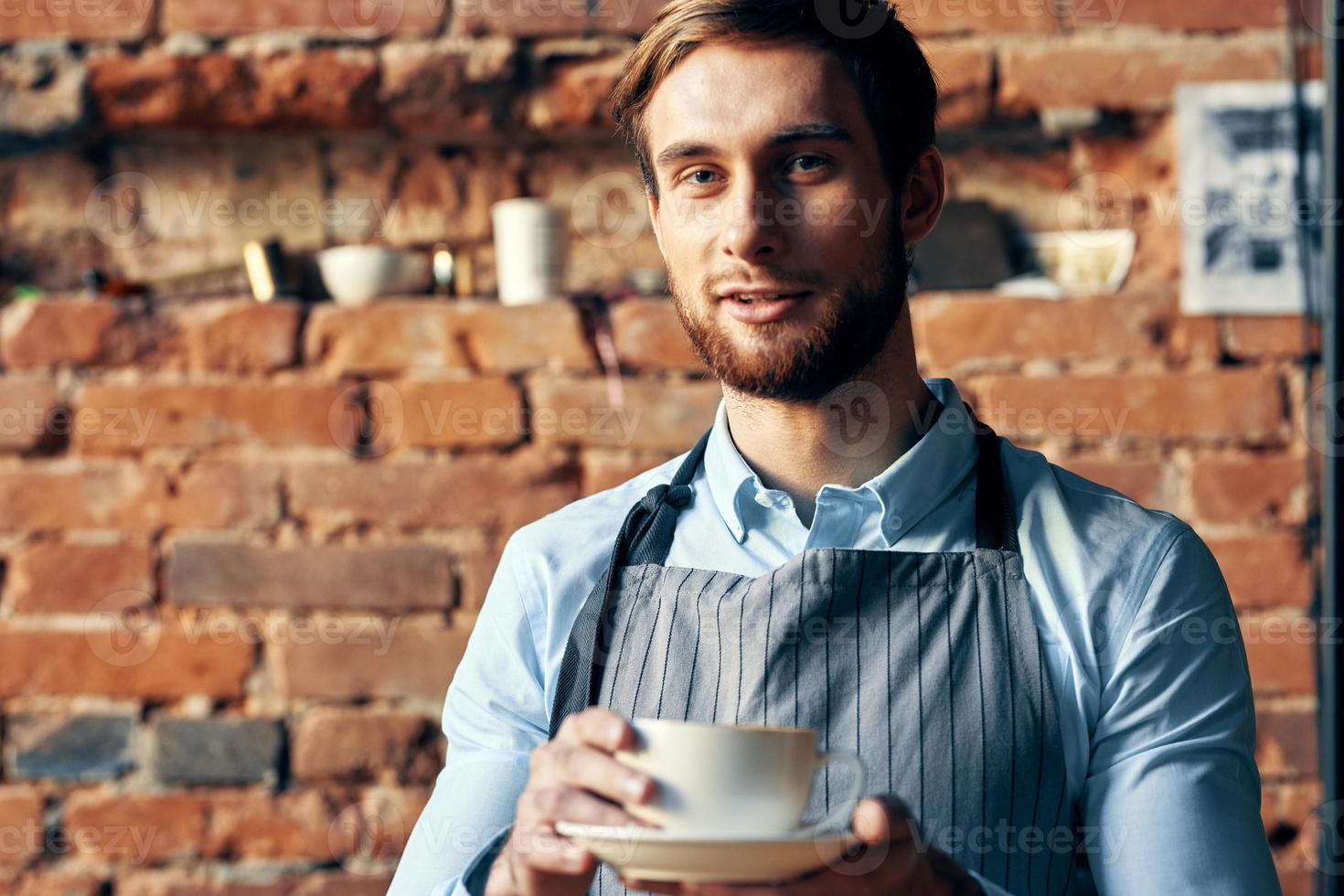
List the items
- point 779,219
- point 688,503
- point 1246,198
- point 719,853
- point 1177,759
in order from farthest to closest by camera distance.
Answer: point 1246,198 < point 688,503 < point 779,219 < point 1177,759 < point 719,853

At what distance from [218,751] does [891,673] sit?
0.95 m

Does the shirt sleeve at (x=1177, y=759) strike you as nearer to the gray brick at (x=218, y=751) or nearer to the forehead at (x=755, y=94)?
the forehead at (x=755, y=94)

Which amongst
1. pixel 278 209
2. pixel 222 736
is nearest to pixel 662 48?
pixel 278 209

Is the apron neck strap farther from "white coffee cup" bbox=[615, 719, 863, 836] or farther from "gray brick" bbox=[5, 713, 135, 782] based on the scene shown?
"gray brick" bbox=[5, 713, 135, 782]

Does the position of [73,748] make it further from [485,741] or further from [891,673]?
[891,673]

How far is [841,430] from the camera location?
1.01 m

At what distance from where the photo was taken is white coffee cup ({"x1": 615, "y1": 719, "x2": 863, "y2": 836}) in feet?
2.17

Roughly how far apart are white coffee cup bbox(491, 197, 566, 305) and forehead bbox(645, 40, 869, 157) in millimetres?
607

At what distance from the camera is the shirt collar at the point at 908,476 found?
3.20 feet

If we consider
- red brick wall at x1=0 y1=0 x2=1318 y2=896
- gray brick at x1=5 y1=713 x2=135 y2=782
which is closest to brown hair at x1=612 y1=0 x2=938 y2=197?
red brick wall at x1=0 y1=0 x2=1318 y2=896

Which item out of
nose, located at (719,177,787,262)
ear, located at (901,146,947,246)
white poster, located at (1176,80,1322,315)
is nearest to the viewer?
nose, located at (719,177,787,262)

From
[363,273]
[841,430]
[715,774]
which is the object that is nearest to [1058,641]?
[841,430]

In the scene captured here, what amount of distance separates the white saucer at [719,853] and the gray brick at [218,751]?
1004 mm

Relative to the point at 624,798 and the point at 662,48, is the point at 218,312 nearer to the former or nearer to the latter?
the point at 662,48
